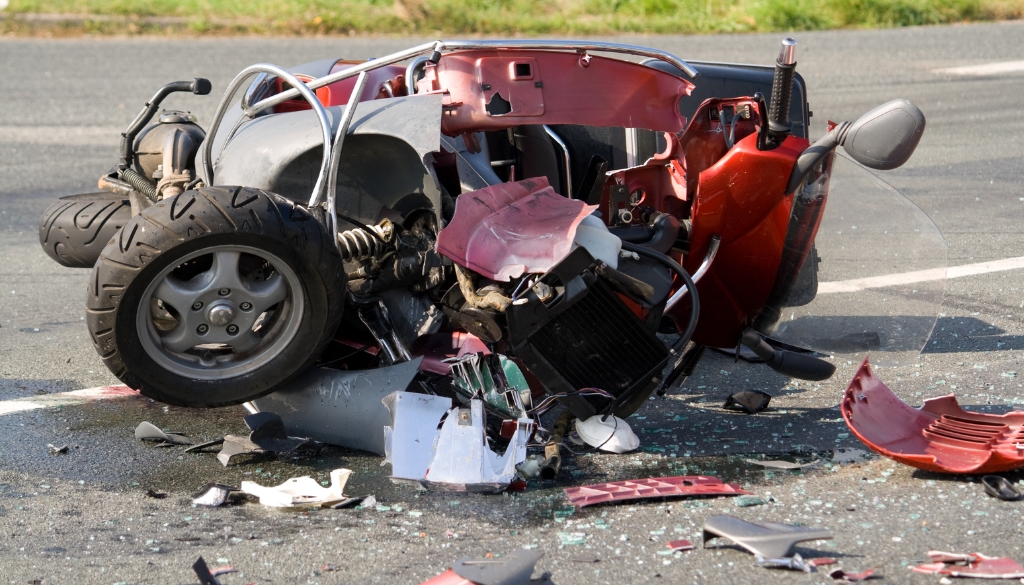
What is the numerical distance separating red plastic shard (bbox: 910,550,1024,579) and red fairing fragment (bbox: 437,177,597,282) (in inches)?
62.9

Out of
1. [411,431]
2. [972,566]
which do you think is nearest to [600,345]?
[411,431]

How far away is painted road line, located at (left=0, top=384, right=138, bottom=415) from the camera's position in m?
4.95

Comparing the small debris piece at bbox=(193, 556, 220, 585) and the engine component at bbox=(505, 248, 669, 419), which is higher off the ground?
the engine component at bbox=(505, 248, 669, 419)

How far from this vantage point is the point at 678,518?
3631 mm

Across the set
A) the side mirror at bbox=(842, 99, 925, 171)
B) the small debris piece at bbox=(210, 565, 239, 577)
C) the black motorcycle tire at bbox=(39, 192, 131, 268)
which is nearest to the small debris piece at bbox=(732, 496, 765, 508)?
the side mirror at bbox=(842, 99, 925, 171)

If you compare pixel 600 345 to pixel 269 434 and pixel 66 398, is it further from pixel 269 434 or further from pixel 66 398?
pixel 66 398

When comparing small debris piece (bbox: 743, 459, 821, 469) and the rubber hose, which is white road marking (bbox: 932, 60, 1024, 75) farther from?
small debris piece (bbox: 743, 459, 821, 469)

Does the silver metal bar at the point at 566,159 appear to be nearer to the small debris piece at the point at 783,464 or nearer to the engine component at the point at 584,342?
the engine component at the point at 584,342

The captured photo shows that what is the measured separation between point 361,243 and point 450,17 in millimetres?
13241

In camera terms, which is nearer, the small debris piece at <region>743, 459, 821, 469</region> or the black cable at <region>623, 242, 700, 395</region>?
the small debris piece at <region>743, 459, 821, 469</region>

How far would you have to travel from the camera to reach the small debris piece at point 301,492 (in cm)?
384

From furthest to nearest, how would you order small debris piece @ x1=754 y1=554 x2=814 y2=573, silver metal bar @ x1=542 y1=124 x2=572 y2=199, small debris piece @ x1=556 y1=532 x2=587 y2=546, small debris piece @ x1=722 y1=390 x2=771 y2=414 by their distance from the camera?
silver metal bar @ x1=542 y1=124 x2=572 y2=199
small debris piece @ x1=722 y1=390 x2=771 y2=414
small debris piece @ x1=556 y1=532 x2=587 y2=546
small debris piece @ x1=754 y1=554 x2=814 y2=573

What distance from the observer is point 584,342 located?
166 inches

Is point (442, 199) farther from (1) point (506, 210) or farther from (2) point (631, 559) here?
(2) point (631, 559)
